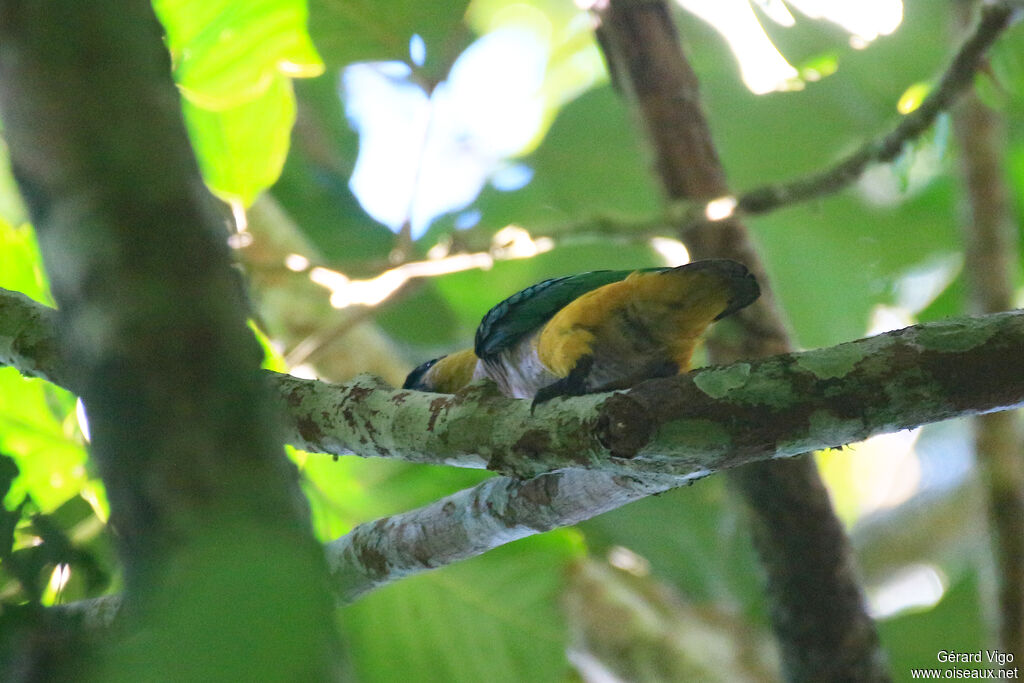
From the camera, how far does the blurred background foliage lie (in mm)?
2957

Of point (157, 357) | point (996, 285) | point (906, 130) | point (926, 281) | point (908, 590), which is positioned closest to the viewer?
point (157, 357)

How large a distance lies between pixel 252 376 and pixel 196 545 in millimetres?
149

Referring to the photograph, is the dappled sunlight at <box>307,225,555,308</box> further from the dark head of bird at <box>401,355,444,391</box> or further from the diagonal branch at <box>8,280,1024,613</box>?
the diagonal branch at <box>8,280,1024,613</box>

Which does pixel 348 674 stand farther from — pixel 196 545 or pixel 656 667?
pixel 656 667

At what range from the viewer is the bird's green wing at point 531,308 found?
85.8 inches

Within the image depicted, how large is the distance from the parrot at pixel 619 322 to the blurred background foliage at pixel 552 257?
0.80 m

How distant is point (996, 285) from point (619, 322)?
8.74 ft

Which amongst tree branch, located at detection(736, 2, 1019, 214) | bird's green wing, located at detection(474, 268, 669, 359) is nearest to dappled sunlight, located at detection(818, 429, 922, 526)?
tree branch, located at detection(736, 2, 1019, 214)

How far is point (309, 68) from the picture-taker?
3.37 meters

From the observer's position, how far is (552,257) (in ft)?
15.5

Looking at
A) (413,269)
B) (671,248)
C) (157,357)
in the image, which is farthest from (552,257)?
(157,357)

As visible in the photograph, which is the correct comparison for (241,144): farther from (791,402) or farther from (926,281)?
(926,281)

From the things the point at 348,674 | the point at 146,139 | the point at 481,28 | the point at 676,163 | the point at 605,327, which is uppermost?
the point at 481,28

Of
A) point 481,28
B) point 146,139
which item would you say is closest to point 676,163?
point 146,139
